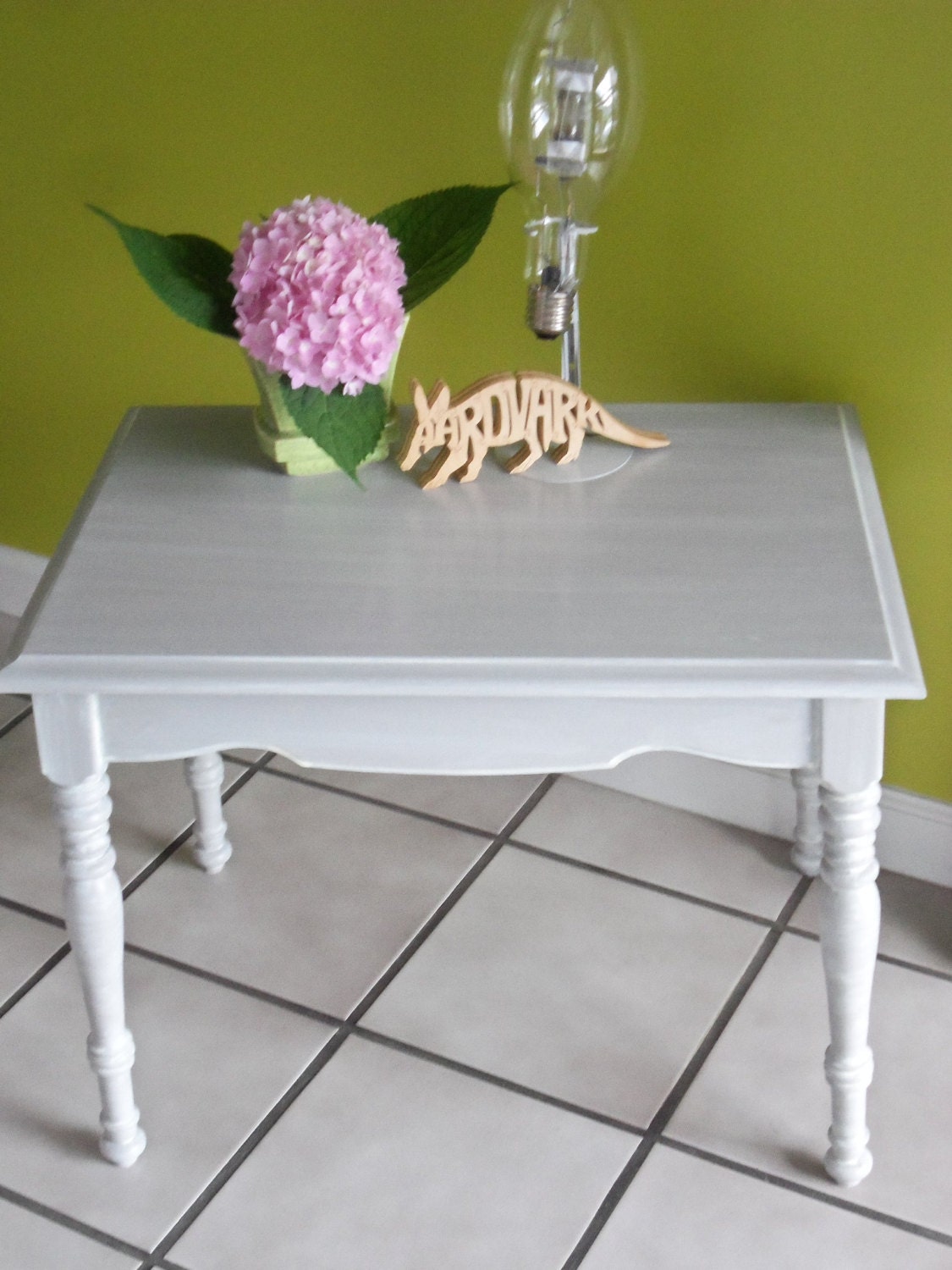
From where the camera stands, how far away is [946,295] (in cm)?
142

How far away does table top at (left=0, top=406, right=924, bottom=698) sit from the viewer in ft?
3.65

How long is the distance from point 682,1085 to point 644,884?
0.29 m

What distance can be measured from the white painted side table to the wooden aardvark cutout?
0.03 meters

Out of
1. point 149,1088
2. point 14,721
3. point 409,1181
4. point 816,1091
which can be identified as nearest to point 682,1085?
point 816,1091

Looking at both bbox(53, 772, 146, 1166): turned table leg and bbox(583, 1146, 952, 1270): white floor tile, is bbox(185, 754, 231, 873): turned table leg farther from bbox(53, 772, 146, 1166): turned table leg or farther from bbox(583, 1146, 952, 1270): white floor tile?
bbox(583, 1146, 952, 1270): white floor tile

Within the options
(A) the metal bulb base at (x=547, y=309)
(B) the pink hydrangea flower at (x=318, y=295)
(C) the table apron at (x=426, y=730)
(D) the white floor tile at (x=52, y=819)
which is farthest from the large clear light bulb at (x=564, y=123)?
(D) the white floor tile at (x=52, y=819)

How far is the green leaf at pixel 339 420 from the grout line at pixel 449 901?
579 millimetres

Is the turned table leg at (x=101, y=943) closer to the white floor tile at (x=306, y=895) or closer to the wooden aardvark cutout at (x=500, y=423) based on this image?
the white floor tile at (x=306, y=895)

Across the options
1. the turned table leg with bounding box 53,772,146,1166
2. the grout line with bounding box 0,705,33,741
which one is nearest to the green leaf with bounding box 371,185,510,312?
the turned table leg with bounding box 53,772,146,1166

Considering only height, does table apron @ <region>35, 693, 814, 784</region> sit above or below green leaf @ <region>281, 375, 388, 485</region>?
below

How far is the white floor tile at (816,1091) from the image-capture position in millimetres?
1370

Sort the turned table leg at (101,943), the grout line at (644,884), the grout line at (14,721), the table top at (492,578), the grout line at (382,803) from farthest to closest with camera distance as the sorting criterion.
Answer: the grout line at (14,721)
the grout line at (382,803)
the grout line at (644,884)
the turned table leg at (101,943)
the table top at (492,578)

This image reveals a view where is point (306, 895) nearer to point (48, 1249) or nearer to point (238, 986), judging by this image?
point (238, 986)

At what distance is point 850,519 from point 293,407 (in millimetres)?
482
